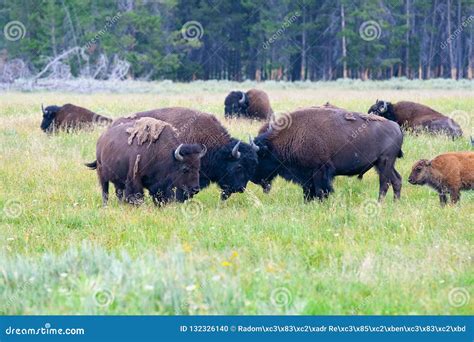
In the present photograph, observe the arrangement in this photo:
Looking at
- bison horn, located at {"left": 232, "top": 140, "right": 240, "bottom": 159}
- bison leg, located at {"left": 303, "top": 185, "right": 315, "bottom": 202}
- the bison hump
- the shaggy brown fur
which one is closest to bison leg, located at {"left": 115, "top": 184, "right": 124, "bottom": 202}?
the bison hump

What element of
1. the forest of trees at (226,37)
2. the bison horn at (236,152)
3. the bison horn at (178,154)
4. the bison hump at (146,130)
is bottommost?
the forest of trees at (226,37)

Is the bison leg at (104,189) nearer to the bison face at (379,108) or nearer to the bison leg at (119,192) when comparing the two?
the bison leg at (119,192)

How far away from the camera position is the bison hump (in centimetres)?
1093

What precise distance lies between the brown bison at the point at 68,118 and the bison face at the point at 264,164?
8287mm

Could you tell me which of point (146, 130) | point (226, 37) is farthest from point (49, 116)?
point (226, 37)

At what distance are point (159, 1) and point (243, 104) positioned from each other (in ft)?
128

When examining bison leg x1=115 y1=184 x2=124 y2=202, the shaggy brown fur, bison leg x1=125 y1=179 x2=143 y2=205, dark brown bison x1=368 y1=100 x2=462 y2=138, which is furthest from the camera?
the shaggy brown fur

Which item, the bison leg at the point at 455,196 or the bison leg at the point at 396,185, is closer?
the bison leg at the point at 455,196

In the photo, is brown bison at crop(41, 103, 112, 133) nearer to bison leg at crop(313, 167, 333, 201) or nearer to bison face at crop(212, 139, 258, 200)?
bison face at crop(212, 139, 258, 200)

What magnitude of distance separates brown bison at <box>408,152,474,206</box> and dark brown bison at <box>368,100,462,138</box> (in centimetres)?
688

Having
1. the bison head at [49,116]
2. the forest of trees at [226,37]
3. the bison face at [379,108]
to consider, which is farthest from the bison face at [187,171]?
the forest of trees at [226,37]

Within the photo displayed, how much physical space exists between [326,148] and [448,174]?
200 centimetres

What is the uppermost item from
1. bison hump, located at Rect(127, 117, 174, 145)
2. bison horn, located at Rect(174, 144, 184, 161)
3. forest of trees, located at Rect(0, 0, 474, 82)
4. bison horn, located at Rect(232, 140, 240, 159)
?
bison hump, located at Rect(127, 117, 174, 145)

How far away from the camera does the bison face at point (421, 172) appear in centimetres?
1087
